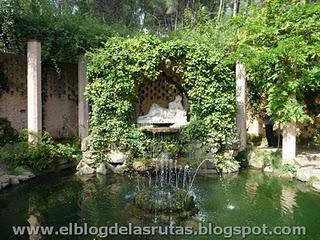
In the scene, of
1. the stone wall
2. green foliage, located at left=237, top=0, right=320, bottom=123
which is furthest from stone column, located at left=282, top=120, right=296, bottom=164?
the stone wall

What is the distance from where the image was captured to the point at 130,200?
6410mm

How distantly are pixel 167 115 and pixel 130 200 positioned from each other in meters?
3.88

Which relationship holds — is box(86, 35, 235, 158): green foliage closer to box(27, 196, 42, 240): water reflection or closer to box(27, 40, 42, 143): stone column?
box(27, 40, 42, 143): stone column

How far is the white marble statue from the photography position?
9719 millimetres

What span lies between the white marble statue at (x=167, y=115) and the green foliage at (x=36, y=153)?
2176 millimetres

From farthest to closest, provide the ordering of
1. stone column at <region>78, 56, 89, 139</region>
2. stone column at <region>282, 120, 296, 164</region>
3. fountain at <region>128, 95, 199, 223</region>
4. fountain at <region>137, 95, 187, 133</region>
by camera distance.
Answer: stone column at <region>78, 56, 89, 139</region>
fountain at <region>137, 95, 187, 133</region>
stone column at <region>282, 120, 296, 164</region>
fountain at <region>128, 95, 199, 223</region>

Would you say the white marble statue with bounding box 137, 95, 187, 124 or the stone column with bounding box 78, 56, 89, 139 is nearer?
the white marble statue with bounding box 137, 95, 187, 124

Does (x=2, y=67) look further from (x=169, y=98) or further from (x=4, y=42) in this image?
(x=169, y=98)

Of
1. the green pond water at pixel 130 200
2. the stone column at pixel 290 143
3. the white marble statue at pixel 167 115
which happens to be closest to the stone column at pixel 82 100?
the white marble statue at pixel 167 115

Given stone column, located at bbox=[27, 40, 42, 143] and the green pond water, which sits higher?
stone column, located at bbox=[27, 40, 42, 143]

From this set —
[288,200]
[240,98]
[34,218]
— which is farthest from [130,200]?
[240,98]

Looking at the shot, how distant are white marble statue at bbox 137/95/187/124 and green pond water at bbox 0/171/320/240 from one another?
2016 millimetres

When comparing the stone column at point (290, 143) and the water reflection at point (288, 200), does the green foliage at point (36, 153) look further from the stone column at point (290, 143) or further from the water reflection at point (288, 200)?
the stone column at point (290, 143)

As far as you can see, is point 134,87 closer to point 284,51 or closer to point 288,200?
point 284,51
